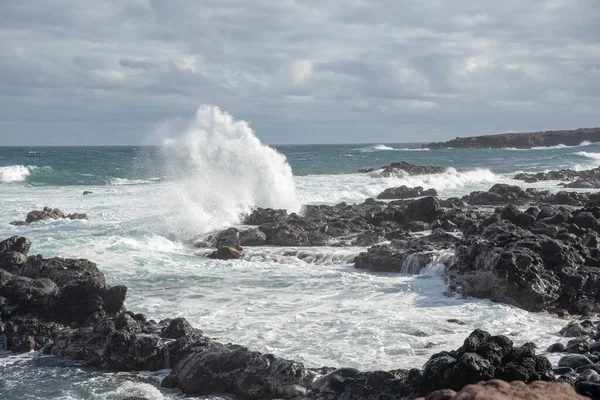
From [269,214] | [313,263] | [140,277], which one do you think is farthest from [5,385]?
[269,214]

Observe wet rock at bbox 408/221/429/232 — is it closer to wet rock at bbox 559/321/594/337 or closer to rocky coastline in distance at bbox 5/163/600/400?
rocky coastline in distance at bbox 5/163/600/400

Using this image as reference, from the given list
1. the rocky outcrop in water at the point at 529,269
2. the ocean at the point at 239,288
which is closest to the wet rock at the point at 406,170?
the ocean at the point at 239,288

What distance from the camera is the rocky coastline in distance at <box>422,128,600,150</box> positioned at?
134 metres

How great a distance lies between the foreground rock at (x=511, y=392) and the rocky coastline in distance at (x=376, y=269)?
0.04 feet

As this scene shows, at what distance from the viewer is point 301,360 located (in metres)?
10.6

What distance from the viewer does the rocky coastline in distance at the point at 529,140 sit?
13450 cm

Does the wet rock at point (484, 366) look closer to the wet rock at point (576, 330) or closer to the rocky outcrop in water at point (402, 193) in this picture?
the wet rock at point (576, 330)

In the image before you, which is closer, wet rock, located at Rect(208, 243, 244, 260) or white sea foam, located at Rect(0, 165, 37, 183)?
wet rock, located at Rect(208, 243, 244, 260)

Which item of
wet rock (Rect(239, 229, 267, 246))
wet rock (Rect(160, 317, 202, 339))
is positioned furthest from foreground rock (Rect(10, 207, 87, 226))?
wet rock (Rect(160, 317, 202, 339))

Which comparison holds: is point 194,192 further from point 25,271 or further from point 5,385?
point 5,385

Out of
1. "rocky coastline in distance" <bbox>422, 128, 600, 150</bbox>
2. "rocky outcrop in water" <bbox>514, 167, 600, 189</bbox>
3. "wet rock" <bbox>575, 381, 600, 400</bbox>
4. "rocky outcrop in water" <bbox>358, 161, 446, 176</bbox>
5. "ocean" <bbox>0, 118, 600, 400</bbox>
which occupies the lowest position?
"ocean" <bbox>0, 118, 600, 400</bbox>

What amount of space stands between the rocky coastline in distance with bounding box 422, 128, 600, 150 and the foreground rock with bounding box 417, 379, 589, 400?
5311 inches

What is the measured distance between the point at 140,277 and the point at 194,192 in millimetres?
10695

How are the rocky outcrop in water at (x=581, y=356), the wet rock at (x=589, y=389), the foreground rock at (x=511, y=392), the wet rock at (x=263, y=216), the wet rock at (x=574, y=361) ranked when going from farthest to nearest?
the wet rock at (x=263, y=216)
the wet rock at (x=574, y=361)
the rocky outcrop in water at (x=581, y=356)
the wet rock at (x=589, y=389)
the foreground rock at (x=511, y=392)
